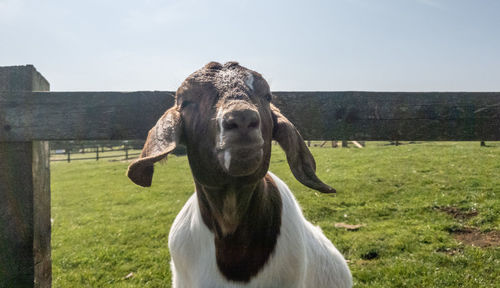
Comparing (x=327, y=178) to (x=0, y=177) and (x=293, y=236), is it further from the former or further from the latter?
(x=0, y=177)

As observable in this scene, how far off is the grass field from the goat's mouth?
3.32m

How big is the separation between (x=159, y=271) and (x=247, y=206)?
3514 millimetres

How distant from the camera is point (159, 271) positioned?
4.94 metres

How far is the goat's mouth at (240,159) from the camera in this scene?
62.3 inches

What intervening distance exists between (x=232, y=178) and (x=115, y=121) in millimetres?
1103

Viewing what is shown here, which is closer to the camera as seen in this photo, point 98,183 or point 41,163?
point 41,163

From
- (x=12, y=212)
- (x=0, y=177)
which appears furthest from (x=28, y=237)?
(x=0, y=177)

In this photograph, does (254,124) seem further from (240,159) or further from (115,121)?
(115,121)

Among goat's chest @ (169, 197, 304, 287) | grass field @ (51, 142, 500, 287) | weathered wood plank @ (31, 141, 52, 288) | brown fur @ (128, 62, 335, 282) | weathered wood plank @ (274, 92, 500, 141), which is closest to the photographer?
brown fur @ (128, 62, 335, 282)

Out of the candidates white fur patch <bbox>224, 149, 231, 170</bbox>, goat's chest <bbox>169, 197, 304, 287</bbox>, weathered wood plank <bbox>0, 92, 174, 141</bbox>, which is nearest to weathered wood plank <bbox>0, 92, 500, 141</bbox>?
weathered wood plank <bbox>0, 92, 174, 141</bbox>

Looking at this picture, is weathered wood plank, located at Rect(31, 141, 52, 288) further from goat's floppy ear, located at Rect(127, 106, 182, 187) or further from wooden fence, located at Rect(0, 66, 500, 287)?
goat's floppy ear, located at Rect(127, 106, 182, 187)

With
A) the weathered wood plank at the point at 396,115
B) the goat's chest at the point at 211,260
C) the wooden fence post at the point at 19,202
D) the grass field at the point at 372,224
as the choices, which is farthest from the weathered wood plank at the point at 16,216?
the grass field at the point at 372,224

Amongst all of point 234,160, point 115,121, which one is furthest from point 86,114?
point 234,160

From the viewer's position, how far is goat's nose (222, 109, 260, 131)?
1548mm
